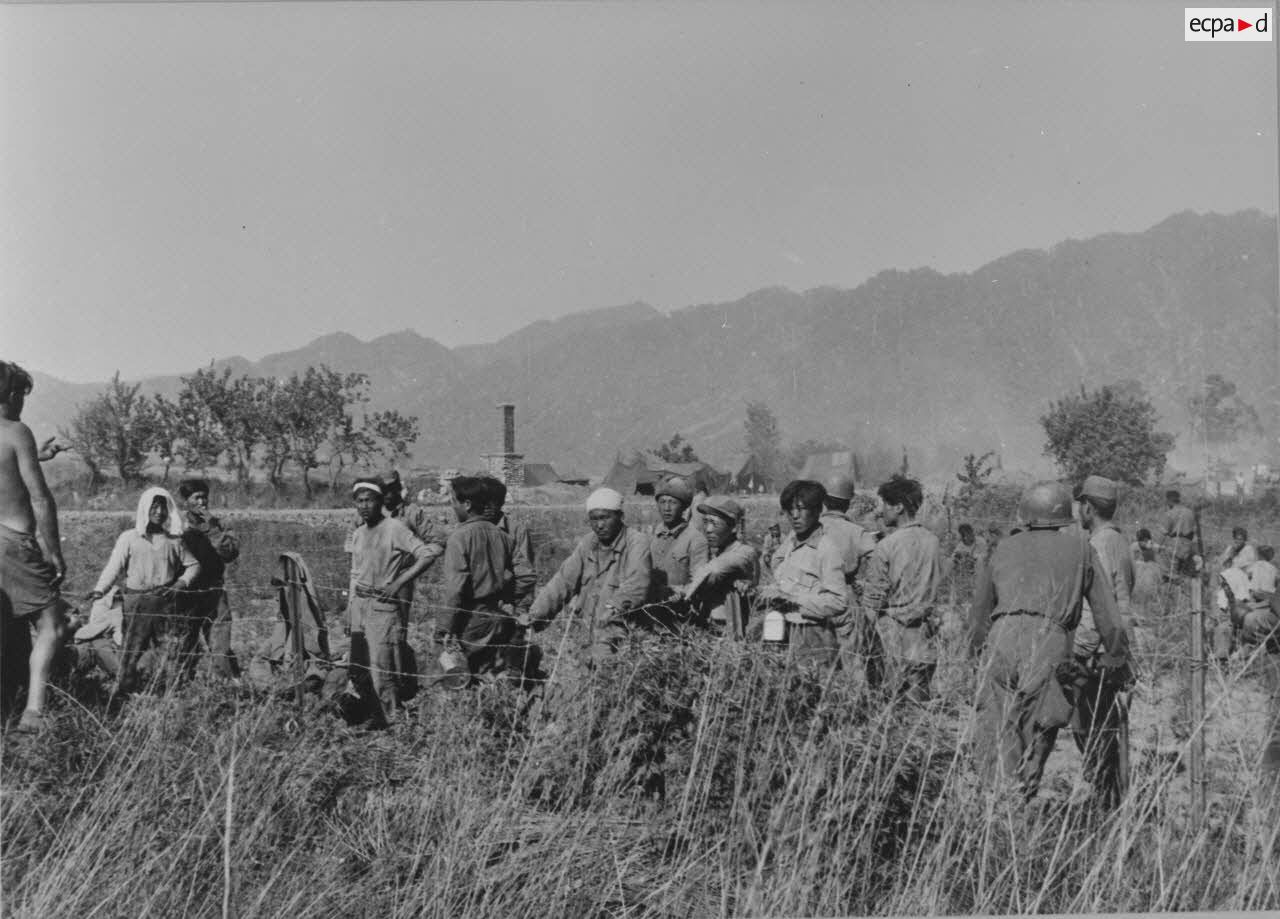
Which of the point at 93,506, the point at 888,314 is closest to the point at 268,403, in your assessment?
the point at 93,506

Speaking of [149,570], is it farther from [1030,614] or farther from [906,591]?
[1030,614]

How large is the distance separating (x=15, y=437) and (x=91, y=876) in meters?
2.17

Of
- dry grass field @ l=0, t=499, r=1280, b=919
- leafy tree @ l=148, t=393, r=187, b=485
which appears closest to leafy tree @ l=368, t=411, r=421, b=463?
leafy tree @ l=148, t=393, r=187, b=485

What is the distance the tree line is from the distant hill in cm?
1035

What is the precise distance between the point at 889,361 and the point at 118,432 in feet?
354

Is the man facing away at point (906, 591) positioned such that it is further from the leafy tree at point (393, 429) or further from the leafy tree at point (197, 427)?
the leafy tree at point (197, 427)

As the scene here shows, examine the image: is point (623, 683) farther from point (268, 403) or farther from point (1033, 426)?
point (1033, 426)

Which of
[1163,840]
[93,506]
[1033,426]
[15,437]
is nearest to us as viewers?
[1163,840]

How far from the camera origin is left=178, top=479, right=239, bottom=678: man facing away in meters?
6.32

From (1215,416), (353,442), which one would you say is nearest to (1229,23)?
(353,442)

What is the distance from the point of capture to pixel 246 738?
4223 millimetres

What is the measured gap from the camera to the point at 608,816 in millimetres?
3994

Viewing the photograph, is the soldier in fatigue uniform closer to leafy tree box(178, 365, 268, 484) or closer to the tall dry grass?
the tall dry grass

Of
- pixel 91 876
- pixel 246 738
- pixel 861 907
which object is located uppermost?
pixel 246 738
